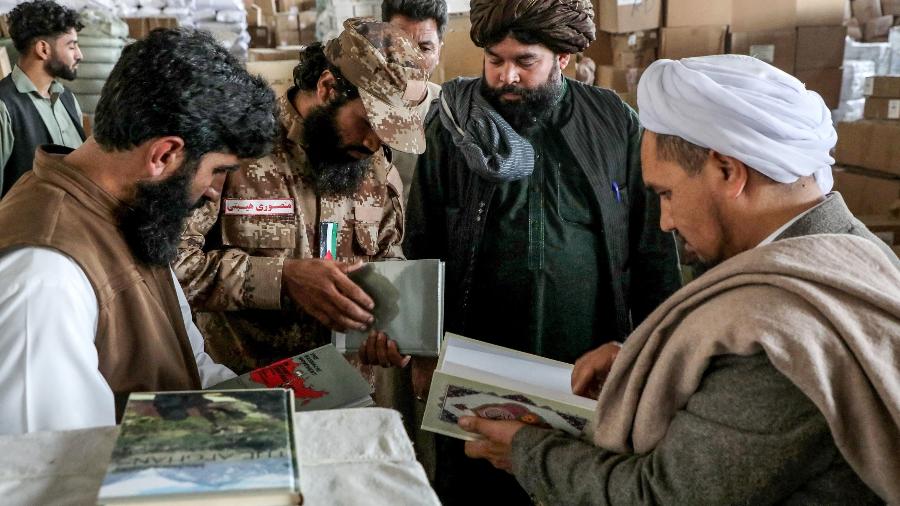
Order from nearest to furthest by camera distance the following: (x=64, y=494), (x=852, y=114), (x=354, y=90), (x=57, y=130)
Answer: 1. (x=64, y=494)
2. (x=354, y=90)
3. (x=57, y=130)
4. (x=852, y=114)

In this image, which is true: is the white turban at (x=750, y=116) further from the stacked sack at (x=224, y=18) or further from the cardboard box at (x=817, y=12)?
the stacked sack at (x=224, y=18)

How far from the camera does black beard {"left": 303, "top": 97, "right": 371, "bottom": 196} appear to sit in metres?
2.31

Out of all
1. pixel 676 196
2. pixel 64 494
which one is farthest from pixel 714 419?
pixel 64 494

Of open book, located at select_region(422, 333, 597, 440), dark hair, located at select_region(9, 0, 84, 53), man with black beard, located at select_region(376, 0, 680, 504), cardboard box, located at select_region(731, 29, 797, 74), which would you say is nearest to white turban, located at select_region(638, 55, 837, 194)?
open book, located at select_region(422, 333, 597, 440)

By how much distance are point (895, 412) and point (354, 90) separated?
1563 mm

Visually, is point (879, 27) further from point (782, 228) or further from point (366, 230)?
point (782, 228)

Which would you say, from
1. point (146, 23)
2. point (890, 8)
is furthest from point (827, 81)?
point (146, 23)

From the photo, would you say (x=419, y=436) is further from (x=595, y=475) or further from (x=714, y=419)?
(x=714, y=419)

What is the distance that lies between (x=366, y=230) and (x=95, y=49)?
177 inches

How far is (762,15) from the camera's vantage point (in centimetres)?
539

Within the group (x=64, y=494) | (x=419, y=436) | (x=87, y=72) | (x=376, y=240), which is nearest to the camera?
(x=64, y=494)

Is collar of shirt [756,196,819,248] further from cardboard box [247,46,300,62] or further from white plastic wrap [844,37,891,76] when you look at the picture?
white plastic wrap [844,37,891,76]

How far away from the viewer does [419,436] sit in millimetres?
3328

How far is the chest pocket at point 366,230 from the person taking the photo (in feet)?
8.10
